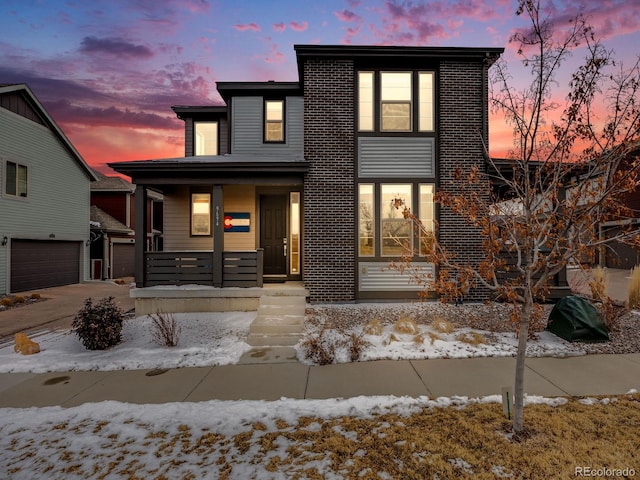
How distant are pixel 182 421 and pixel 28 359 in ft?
13.8

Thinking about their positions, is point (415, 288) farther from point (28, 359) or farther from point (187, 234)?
point (28, 359)

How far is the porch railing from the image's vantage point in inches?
377

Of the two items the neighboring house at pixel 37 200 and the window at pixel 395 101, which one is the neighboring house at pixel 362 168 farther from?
the neighboring house at pixel 37 200

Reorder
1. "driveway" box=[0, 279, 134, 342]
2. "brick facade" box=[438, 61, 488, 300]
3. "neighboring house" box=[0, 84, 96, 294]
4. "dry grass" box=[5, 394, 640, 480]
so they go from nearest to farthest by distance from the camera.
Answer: "dry grass" box=[5, 394, 640, 480] → "driveway" box=[0, 279, 134, 342] → "brick facade" box=[438, 61, 488, 300] → "neighboring house" box=[0, 84, 96, 294]

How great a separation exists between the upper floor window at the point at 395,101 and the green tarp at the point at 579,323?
19.7 feet

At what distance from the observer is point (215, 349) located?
6.33 meters

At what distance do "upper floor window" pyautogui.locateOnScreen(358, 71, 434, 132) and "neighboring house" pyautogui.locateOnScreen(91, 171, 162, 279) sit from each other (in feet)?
60.2

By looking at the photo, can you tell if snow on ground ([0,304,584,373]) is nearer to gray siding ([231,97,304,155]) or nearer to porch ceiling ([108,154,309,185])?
porch ceiling ([108,154,309,185])

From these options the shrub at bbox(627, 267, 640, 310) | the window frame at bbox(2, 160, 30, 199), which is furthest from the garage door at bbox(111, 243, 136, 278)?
the shrub at bbox(627, 267, 640, 310)

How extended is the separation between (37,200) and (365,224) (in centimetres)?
1634

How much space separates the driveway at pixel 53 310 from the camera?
877 centimetres

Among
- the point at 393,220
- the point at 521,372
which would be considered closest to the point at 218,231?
the point at 393,220

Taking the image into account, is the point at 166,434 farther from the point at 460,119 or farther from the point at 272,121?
the point at 272,121

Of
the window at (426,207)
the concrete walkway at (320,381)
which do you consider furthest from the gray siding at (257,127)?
the concrete walkway at (320,381)
